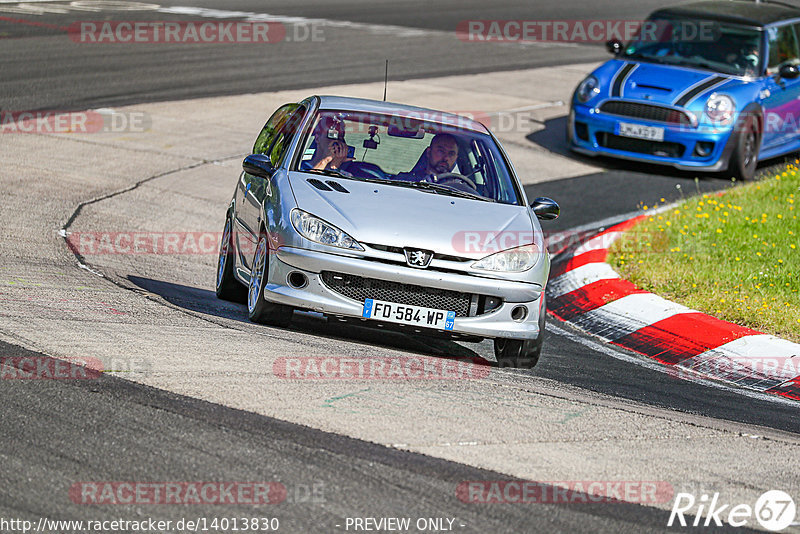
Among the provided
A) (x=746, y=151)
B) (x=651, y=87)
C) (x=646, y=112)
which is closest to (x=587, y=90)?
(x=651, y=87)

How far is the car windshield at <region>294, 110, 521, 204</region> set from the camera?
796cm

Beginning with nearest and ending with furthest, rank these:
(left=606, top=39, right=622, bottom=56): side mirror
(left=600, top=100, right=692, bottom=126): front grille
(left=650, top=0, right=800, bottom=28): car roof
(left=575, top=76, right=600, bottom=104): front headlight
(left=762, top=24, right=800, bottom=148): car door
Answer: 1. (left=600, top=100, right=692, bottom=126): front grille
2. (left=575, top=76, right=600, bottom=104): front headlight
3. (left=762, top=24, right=800, bottom=148): car door
4. (left=650, top=0, right=800, bottom=28): car roof
5. (left=606, top=39, right=622, bottom=56): side mirror

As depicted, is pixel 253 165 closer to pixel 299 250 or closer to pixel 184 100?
pixel 299 250

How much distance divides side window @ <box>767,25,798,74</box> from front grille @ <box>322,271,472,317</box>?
985 cm

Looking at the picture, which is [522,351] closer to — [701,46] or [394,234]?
[394,234]

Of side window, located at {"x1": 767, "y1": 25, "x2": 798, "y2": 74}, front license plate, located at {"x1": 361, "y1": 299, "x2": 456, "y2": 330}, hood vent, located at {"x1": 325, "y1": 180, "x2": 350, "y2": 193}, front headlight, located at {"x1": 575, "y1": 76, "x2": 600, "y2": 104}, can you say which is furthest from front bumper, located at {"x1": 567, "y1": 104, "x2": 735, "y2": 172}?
front license plate, located at {"x1": 361, "y1": 299, "x2": 456, "y2": 330}

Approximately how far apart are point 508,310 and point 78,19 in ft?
60.3

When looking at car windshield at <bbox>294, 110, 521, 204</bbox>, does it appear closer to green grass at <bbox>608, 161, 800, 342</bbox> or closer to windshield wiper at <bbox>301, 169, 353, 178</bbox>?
windshield wiper at <bbox>301, 169, 353, 178</bbox>

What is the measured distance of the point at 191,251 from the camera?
1043 cm

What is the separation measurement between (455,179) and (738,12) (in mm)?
9553

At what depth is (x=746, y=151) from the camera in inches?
591

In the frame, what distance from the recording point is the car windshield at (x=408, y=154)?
796 centimetres

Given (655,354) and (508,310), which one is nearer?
(508,310)

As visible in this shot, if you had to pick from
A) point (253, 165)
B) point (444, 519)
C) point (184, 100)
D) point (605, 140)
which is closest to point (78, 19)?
point (184, 100)
